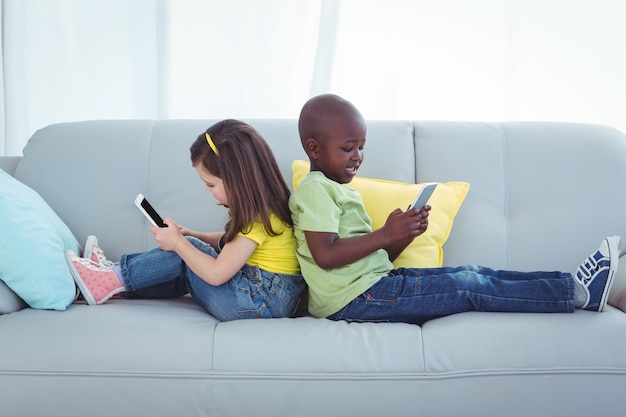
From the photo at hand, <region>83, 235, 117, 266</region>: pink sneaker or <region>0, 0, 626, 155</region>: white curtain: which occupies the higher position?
<region>0, 0, 626, 155</region>: white curtain

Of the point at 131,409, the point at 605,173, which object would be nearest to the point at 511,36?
the point at 605,173

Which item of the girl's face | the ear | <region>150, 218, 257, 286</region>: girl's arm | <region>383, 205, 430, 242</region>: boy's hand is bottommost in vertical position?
<region>150, 218, 257, 286</region>: girl's arm

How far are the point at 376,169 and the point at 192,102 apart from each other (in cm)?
103

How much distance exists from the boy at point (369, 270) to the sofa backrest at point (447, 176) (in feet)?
1.11

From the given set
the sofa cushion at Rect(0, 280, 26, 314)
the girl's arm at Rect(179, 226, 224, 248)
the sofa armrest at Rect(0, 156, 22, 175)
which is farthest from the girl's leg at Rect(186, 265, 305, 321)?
the sofa armrest at Rect(0, 156, 22, 175)

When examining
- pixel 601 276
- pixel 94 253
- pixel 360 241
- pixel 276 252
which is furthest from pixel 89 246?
pixel 601 276

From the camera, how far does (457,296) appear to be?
1681 millimetres

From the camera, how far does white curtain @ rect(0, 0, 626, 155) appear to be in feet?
9.18

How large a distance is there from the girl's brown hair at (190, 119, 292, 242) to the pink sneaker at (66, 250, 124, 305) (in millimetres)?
Result: 343

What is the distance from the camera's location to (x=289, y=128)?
87.7 inches

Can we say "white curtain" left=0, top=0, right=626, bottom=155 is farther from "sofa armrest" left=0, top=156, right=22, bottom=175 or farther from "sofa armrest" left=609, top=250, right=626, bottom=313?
"sofa armrest" left=609, top=250, right=626, bottom=313

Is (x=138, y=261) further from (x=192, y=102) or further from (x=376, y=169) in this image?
(x=192, y=102)

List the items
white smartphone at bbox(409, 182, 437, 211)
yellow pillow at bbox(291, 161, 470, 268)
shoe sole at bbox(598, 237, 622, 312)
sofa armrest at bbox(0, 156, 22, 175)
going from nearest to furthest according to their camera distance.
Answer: shoe sole at bbox(598, 237, 622, 312)
white smartphone at bbox(409, 182, 437, 211)
yellow pillow at bbox(291, 161, 470, 268)
sofa armrest at bbox(0, 156, 22, 175)

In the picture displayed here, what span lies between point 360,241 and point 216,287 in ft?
1.29
